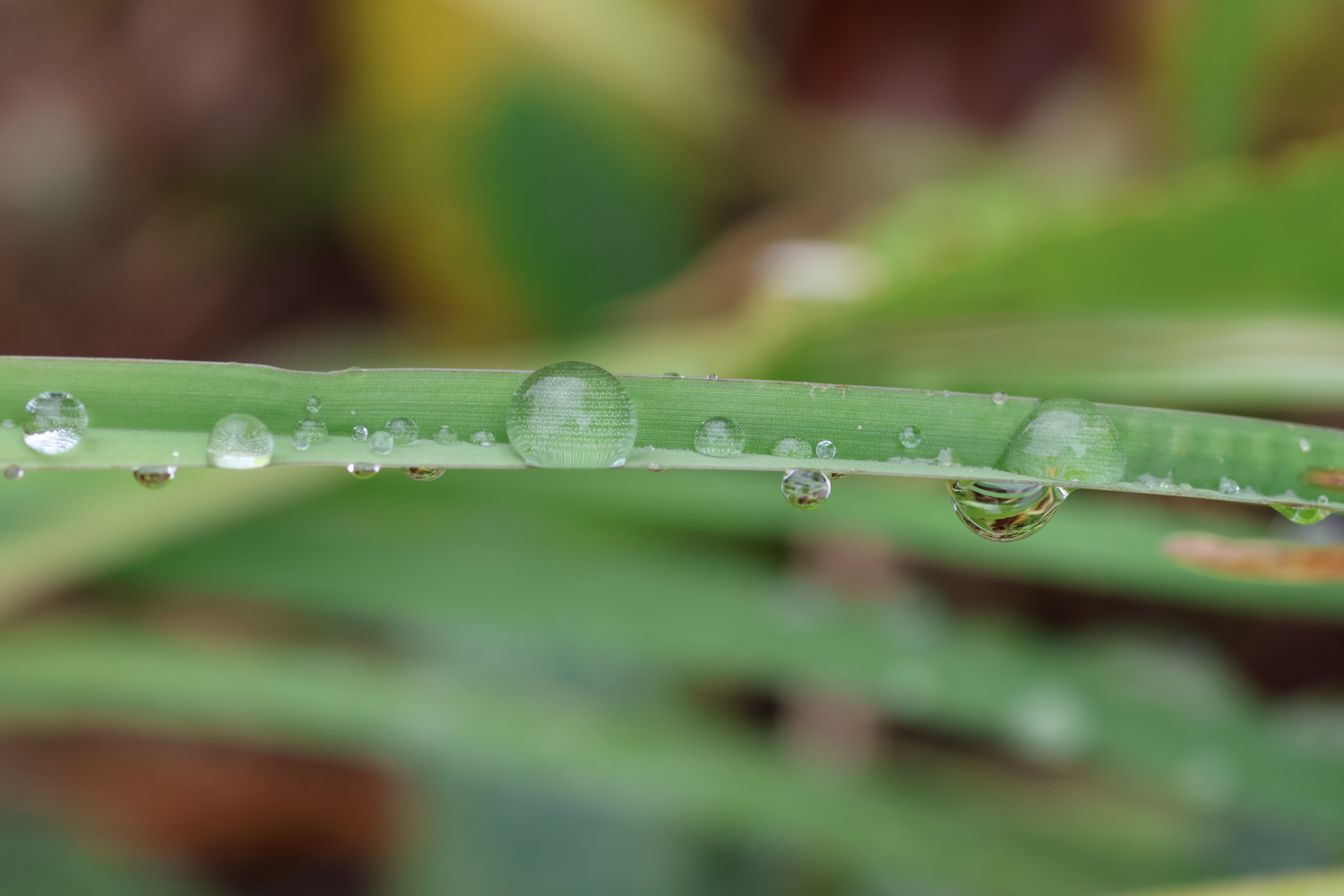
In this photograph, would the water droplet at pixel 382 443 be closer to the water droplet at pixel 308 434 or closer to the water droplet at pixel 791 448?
the water droplet at pixel 308 434

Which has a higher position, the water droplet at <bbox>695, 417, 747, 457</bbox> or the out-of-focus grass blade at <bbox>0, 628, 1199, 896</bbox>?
the water droplet at <bbox>695, 417, 747, 457</bbox>

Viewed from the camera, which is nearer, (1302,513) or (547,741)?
(1302,513)

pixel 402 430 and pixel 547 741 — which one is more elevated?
pixel 402 430

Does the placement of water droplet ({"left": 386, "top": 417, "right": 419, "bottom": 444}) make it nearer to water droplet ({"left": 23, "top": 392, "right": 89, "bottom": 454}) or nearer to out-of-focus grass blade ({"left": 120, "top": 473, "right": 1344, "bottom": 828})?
water droplet ({"left": 23, "top": 392, "right": 89, "bottom": 454})

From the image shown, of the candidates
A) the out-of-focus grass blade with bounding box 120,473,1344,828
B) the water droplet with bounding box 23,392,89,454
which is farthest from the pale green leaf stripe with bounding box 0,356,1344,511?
the out-of-focus grass blade with bounding box 120,473,1344,828

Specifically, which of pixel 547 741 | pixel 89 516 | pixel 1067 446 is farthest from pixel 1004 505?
pixel 89 516

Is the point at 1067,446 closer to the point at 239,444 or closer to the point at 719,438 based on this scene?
the point at 719,438
